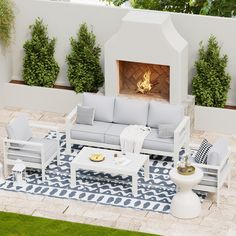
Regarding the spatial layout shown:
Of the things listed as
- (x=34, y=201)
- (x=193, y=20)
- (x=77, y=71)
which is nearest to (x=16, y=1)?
(x=77, y=71)

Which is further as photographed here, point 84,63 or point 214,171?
point 84,63

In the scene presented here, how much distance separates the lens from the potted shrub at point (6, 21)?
19.2 m

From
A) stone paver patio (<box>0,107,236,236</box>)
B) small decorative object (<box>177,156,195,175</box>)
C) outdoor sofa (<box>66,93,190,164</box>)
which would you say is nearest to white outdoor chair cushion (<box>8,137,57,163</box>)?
stone paver patio (<box>0,107,236,236</box>)

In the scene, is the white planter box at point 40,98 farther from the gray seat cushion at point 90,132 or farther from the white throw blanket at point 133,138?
the white throw blanket at point 133,138

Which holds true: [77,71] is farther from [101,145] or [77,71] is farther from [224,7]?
[224,7]

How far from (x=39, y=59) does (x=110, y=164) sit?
14.4 ft

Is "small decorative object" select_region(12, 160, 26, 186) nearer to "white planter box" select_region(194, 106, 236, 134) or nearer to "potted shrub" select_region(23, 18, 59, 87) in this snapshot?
"potted shrub" select_region(23, 18, 59, 87)

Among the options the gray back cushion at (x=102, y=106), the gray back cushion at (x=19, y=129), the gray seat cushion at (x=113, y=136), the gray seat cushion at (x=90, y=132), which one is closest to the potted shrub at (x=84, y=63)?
the gray back cushion at (x=102, y=106)

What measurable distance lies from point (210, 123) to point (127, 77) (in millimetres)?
2042

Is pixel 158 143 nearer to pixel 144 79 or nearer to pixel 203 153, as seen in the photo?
pixel 203 153

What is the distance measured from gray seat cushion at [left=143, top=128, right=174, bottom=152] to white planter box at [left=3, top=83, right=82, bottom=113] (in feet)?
9.64

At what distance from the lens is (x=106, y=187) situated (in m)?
16.4

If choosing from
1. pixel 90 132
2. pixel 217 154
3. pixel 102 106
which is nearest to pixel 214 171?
pixel 217 154

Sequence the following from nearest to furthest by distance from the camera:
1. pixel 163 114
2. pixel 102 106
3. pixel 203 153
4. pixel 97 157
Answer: pixel 203 153 < pixel 97 157 < pixel 163 114 < pixel 102 106
